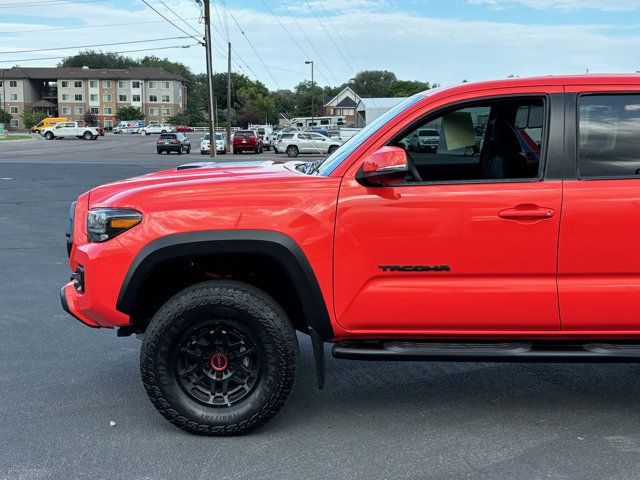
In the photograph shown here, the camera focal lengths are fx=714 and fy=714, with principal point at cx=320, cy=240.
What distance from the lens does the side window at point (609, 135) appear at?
386 cm

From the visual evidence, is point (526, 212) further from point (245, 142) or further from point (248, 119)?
point (248, 119)

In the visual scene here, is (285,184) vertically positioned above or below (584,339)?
above

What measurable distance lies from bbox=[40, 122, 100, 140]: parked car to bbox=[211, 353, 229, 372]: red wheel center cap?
2891 inches

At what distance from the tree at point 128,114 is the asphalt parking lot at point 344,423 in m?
124

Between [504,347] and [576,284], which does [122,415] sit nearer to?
[504,347]

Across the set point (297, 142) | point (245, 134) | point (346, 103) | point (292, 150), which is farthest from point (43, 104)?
point (297, 142)

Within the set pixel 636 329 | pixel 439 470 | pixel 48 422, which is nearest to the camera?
pixel 439 470

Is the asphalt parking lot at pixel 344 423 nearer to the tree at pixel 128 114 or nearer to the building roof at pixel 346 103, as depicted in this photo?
the tree at pixel 128 114

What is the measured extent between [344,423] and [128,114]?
12699cm

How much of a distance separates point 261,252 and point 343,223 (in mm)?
457

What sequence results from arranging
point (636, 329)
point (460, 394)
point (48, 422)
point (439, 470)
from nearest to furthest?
point (439, 470), point (636, 329), point (48, 422), point (460, 394)

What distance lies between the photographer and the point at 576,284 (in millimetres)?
3746

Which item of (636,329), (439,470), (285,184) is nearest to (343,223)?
(285,184)

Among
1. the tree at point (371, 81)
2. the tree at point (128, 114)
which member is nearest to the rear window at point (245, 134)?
the tree at point (128, 114)
